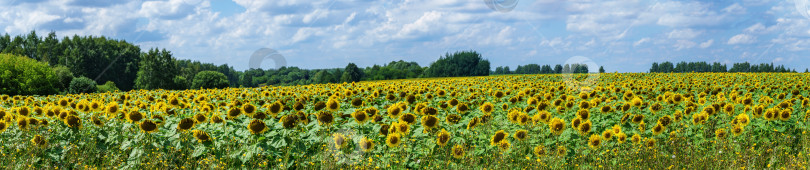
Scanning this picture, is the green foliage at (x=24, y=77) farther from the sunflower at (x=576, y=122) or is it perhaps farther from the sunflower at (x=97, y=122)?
the sunflower at (x=576, y=122)

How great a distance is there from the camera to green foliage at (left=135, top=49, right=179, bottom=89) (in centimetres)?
8244

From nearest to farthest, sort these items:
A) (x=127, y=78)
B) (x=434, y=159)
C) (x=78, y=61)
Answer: (x=434, y=159) → (x=78, y=61) → (x=127, y=78)

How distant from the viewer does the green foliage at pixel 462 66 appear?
90375 millimetres

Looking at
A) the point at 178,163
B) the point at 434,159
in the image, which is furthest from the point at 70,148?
the point at 434,159

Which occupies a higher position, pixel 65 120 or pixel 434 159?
pixel 65 120

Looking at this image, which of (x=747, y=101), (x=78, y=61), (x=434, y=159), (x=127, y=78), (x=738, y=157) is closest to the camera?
(x=434, y=159)

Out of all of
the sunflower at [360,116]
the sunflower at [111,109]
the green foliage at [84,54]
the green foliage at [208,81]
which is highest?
the green foliage at [84,54]

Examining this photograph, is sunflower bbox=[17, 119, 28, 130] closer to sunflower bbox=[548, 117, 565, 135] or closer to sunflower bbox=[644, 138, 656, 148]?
sunflower bbox=[548, 117, 565, 135]

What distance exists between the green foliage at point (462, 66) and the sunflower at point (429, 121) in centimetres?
8295

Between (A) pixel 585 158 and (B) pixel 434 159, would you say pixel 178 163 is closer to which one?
(B) pixel 434 159

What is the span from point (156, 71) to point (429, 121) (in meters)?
85.1

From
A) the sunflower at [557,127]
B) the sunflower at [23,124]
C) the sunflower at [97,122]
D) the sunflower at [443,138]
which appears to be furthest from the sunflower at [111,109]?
the sunflower at [557,127]

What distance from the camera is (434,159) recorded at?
7215 millimetres

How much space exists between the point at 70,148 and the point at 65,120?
64 cm
